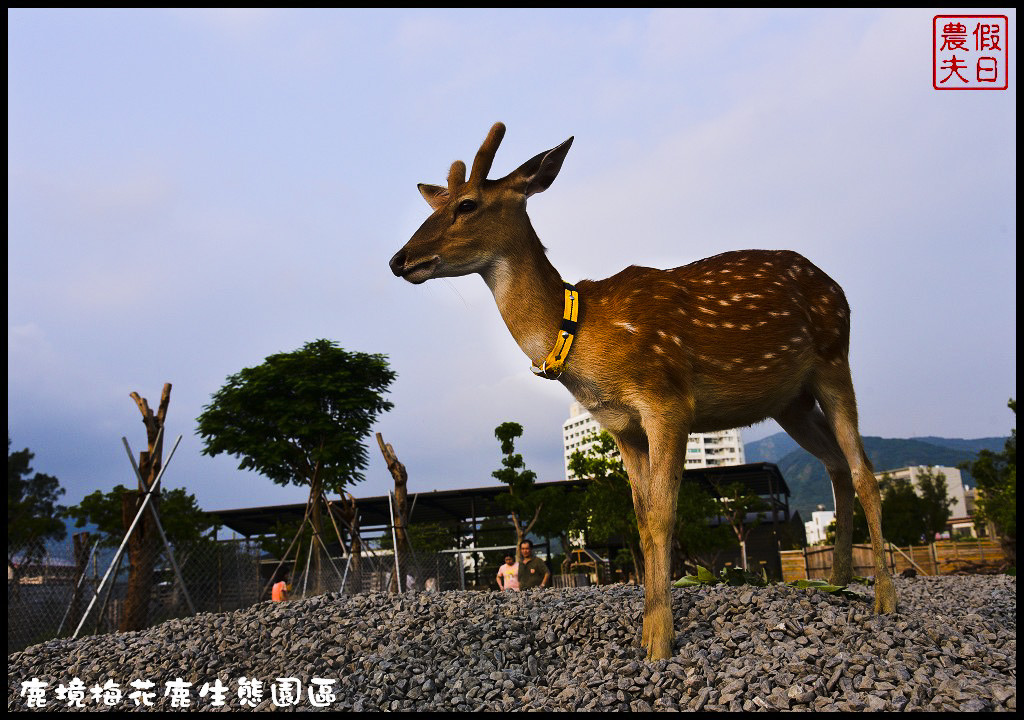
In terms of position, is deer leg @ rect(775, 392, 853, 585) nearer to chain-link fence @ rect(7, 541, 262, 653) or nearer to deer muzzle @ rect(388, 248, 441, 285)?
deer muzzle @ rect(388, 248, 441, 285)

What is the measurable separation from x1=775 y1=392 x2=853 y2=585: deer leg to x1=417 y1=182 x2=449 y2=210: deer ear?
323cm

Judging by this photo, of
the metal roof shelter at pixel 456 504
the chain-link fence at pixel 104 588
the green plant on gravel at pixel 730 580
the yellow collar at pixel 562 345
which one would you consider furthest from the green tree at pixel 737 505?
the yellow collar at pixel 562 345

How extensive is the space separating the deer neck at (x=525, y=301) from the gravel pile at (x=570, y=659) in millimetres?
2151

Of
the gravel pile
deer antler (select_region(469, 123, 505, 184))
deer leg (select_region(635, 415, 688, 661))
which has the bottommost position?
the gravel pile

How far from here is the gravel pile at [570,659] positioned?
428cm

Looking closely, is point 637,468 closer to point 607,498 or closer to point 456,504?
point 607,498

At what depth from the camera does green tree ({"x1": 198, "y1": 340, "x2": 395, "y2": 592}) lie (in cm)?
2359

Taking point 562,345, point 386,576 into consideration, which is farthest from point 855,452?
point 386,576

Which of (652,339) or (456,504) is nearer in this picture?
(652,339)

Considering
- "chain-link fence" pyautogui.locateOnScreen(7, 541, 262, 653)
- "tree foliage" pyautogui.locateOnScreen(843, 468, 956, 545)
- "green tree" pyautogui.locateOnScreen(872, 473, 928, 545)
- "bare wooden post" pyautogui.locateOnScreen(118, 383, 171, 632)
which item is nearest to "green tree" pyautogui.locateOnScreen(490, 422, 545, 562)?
"chain-link fence" pyautogui.locateOnScreen(7, 541, 262, 653)

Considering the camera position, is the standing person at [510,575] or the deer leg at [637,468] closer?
the deer leg at [637,468]

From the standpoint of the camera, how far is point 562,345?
16.3 feet

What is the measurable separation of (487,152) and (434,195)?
671 mm

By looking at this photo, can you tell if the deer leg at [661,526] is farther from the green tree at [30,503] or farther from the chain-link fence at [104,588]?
the green tree at [30,503]
